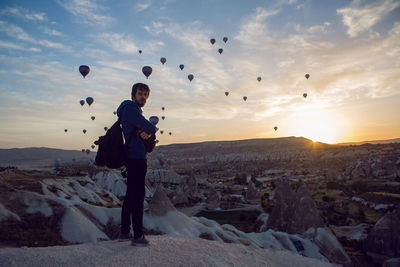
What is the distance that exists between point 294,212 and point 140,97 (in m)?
22.1

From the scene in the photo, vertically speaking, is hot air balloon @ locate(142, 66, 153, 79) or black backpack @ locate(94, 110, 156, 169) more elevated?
hot air balloon @ locate(142, 66, 153, 79)

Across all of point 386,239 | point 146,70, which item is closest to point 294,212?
point 386,239

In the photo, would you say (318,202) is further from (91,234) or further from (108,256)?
(108,256)

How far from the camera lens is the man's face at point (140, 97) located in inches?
188

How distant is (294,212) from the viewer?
23.7 metres

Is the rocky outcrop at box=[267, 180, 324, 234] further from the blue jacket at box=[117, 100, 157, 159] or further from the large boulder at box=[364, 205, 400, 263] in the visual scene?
the blue jacket at box=[117, 100, 157, 159]

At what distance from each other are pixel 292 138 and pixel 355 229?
172m

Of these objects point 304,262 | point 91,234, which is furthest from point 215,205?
point 304,262

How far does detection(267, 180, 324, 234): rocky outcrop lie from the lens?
22172 mm

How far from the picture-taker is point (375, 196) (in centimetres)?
3650

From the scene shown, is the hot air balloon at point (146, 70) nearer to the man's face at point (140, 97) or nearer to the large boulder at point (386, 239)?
the man's face at point (140, 97)

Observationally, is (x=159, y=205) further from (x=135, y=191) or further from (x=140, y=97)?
(x=140, y=97)

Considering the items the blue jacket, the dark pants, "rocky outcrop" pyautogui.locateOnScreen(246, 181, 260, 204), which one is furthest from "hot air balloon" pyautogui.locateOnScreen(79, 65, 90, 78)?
"rocky outcrop" pyautogui.locateOnScreen(246, 181, 260, 204)

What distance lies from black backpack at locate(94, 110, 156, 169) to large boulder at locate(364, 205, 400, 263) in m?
20.8
